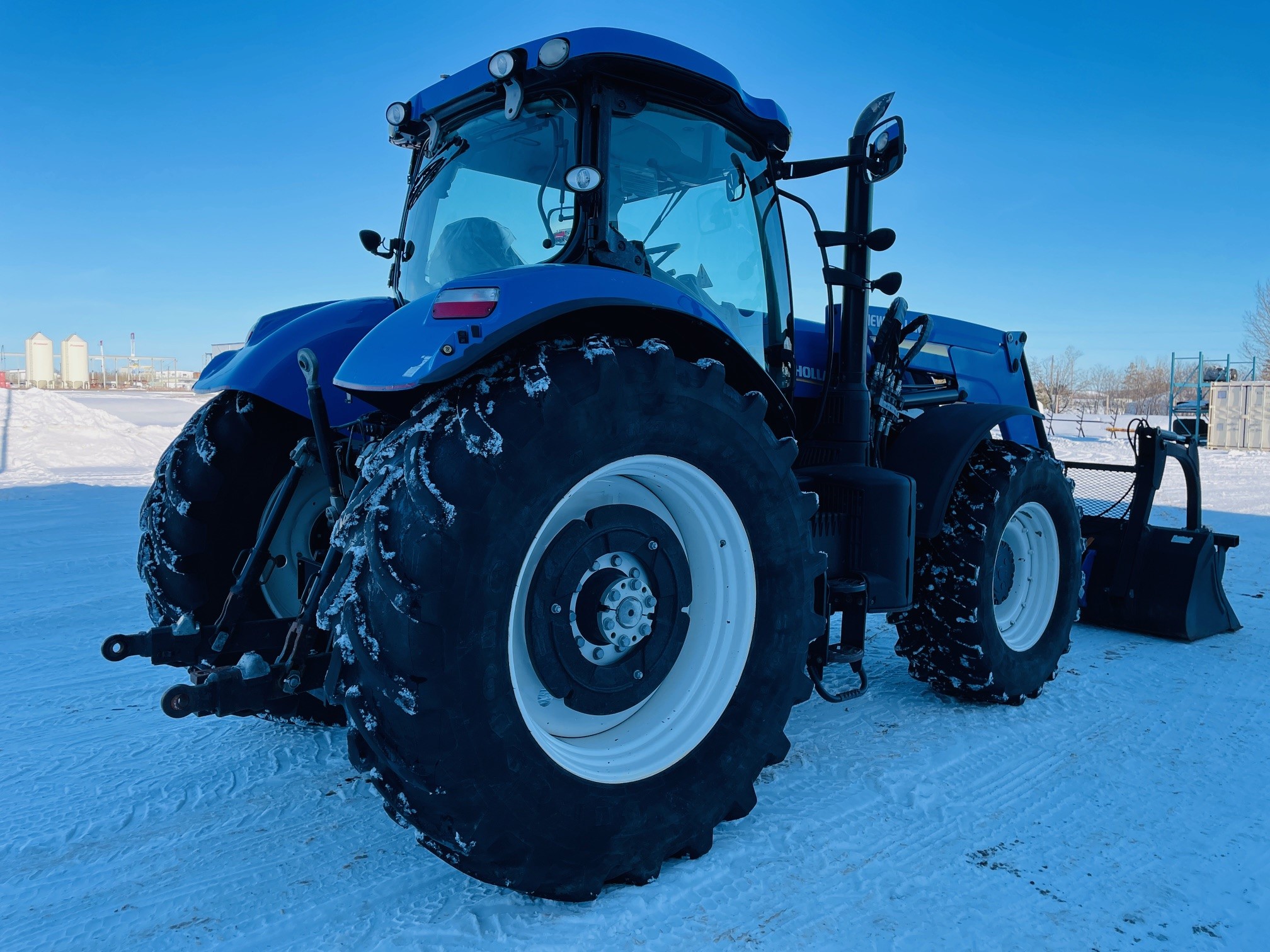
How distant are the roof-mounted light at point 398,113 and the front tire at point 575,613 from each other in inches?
55.5

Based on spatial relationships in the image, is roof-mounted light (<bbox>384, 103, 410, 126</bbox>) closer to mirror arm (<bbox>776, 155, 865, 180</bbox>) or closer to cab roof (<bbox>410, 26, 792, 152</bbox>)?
cab roof (<bbox>410, 26, 792, 152</bbox>)

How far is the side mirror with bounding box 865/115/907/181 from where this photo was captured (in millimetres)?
3270

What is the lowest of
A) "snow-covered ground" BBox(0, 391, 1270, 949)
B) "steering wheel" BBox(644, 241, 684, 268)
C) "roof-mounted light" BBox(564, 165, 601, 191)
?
"snow-covered ground" BBox(0, 391, 1270, 949)

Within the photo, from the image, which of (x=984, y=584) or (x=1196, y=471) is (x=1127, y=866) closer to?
(x=984, y=584)

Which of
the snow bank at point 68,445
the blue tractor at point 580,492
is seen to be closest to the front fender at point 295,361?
the blue tractor at point 580,492

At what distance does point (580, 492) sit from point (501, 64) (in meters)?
1.20

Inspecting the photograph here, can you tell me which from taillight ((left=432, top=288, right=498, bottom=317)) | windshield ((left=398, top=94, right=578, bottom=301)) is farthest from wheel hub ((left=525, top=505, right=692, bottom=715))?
windshield ((left=398, top=94, right=578, bottom=301))

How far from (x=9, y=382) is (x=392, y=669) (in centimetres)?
5380

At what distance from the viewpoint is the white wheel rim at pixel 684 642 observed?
221cm

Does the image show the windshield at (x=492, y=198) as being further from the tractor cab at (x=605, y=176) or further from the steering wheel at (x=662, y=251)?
the steering wheel at (x=662, y=251)

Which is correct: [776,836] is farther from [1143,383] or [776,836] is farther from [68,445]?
[1143,383]

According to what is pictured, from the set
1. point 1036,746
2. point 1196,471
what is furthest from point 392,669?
point 1196,471

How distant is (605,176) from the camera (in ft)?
8.17

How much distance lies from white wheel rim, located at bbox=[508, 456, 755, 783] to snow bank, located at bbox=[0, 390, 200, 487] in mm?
9560
